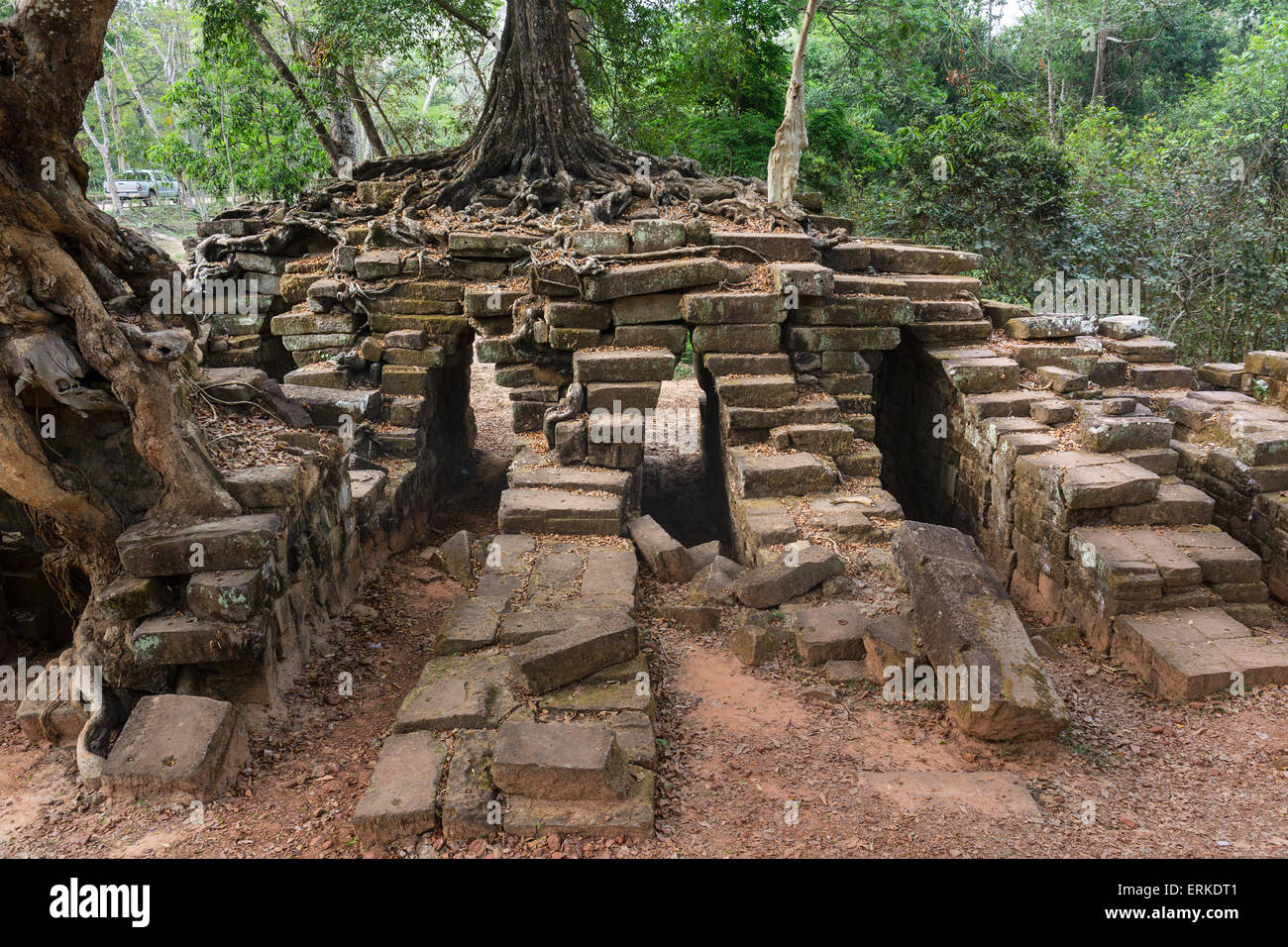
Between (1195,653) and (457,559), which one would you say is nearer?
(1195,653)

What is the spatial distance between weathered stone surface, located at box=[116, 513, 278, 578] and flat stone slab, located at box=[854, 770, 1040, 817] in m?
3.32

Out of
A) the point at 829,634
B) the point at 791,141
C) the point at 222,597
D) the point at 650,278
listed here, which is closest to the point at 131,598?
the point at 222,597

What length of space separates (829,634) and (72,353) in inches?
178

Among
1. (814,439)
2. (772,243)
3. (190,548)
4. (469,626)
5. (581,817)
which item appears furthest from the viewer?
(772,243)

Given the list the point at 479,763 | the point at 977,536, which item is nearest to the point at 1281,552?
the point at 977,536

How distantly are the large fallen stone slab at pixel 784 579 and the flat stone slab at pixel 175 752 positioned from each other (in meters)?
3.12

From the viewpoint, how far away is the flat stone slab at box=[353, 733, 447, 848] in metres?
3.62

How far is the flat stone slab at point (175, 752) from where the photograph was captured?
12.7 feet

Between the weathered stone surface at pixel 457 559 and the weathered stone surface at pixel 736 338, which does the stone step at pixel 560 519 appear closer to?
the weathered stone surface at pixel 457 559

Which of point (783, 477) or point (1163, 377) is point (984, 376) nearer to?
point (1163, 377)

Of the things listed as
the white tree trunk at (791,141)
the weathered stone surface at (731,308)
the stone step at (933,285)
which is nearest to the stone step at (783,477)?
the weathered stone surface at (731,308)

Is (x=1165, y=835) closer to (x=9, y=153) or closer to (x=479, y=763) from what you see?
(x=479, y=763)

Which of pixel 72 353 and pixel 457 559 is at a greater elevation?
pixel 72 353

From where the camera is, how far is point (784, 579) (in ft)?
18.7
